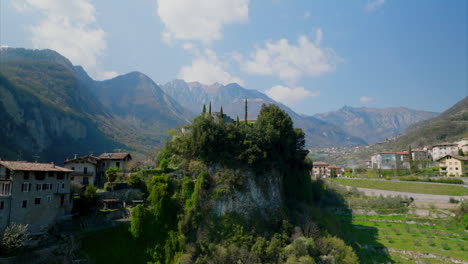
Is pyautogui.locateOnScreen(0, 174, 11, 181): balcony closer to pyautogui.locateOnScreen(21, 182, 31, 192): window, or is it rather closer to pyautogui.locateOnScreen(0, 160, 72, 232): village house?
pyautogui.locateOnScreen(0, 160, 72, 232): village house

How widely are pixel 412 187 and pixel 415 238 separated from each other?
29989mm

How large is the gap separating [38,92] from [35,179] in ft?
472

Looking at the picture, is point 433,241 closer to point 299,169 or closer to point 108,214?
point 299,169

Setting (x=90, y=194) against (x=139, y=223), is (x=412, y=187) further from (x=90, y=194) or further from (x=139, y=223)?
(x=90, y=194)

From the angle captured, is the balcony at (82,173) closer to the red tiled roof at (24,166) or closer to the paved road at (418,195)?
the red tiled roof at (24,166)

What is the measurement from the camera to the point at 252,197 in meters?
49.8

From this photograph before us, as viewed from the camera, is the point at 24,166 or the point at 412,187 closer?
the point at 24,166

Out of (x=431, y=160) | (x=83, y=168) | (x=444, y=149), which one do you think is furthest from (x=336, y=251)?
(x=444, y=149)

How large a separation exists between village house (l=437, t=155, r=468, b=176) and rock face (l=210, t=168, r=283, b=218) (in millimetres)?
73264

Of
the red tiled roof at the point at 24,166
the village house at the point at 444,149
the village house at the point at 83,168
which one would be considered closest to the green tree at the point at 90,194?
the red tiled roof at the point at 24,166

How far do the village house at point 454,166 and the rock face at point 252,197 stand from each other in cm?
7326

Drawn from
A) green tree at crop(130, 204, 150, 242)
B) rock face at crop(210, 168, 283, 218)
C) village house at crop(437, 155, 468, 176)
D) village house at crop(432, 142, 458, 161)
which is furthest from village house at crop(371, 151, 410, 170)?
green tree at crop(130, 204, 150, 242)

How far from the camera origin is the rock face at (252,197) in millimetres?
46747

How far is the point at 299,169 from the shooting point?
217 feet
